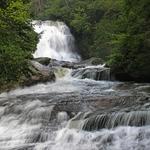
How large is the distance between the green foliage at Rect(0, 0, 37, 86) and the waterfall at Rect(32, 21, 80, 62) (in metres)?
15.0

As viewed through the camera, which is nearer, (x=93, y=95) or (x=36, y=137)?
(x=36, y=137)

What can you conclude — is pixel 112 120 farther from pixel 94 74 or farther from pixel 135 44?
pixel 94 74

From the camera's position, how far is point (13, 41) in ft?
62.8

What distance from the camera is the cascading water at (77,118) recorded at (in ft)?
35.4

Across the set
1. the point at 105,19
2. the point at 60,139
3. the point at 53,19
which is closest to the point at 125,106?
the point at 60,139

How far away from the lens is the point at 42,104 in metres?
14.0

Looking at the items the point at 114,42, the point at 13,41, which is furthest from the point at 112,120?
the point at 114,42

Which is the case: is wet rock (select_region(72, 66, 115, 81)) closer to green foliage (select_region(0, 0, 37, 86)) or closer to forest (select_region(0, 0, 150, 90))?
forest (select_region(0, 0, 150, 90))

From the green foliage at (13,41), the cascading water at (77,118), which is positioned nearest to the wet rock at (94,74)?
the cascading water at (77,118)

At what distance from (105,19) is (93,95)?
17.7 meters

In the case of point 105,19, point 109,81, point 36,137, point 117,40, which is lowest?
point 36,137

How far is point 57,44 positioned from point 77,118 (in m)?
24.6

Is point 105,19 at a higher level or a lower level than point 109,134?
higher

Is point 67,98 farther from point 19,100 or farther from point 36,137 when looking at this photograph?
point 36,137
